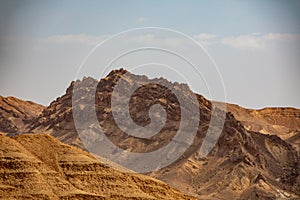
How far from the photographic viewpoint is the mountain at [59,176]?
1912 inches

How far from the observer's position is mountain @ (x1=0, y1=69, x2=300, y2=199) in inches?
4417

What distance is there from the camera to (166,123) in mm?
131250

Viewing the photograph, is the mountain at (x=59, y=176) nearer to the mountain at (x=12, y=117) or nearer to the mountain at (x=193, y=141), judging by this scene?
the mountain at (x=193, y=141)

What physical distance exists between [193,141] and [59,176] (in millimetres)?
74970

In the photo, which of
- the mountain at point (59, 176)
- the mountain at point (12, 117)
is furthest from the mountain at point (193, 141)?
the mountain at point (59, 176)

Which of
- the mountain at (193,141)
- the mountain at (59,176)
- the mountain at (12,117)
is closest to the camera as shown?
the mountain at (59,176)

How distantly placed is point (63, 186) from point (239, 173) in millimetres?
69642

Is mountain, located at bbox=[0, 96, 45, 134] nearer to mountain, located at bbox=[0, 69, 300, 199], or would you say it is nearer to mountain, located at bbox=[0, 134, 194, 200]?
mountain, located at bbox=[0, 69, 300, 199]

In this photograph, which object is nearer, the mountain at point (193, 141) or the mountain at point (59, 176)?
the mountain at point (59, 176)

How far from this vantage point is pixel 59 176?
50.4 metres

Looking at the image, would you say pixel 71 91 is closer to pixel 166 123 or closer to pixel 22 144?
pixel 166 123

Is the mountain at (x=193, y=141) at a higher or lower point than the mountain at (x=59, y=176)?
higher

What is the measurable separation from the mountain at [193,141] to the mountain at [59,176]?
5194 cm

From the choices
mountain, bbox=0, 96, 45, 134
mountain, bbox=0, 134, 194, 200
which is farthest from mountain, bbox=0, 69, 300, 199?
mountain, bbox=0, 134, 194, 200
